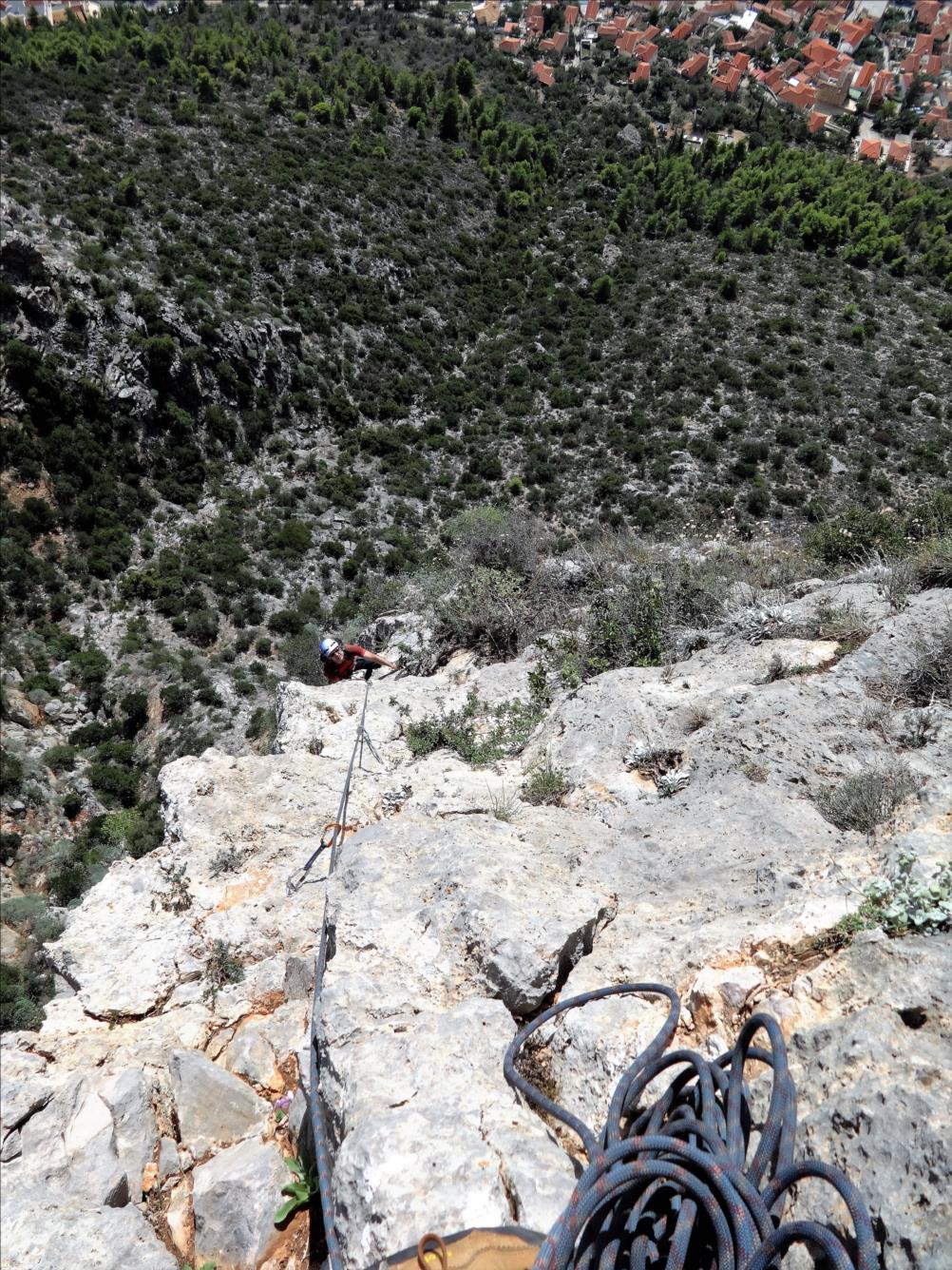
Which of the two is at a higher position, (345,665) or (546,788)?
(546,788)

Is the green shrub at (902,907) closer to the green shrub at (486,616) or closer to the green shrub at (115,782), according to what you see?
the green shrub at (486,616)

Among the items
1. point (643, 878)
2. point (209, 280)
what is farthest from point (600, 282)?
point (643, 878)

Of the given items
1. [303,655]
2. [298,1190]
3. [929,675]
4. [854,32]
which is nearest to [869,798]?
[929,675]

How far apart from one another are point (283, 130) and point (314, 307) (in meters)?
14.2

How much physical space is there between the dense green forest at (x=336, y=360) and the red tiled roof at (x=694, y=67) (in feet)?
56.9

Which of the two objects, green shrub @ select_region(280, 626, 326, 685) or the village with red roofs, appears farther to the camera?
the village with red roofs

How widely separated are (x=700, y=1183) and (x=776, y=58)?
8416 cm

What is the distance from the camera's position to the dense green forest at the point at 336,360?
21703 mm

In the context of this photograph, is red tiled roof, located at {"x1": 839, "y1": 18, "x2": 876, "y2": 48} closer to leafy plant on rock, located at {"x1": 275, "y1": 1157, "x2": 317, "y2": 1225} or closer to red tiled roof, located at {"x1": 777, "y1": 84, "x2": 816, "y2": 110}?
red tiled roof, located at {"x1": 777, "y1": 84, "x2": 816, "y2": 110}

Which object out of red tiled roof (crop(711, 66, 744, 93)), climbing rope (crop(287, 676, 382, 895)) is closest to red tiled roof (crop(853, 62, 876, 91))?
red tiled roof (crop(711, 66, 744, 93))

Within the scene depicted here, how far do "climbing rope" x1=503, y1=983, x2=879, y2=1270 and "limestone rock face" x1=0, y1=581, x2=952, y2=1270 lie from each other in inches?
5.0

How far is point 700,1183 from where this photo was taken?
2.15m

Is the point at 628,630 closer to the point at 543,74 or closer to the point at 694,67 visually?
the point at 543,74

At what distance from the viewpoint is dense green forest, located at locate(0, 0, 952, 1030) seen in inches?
854
